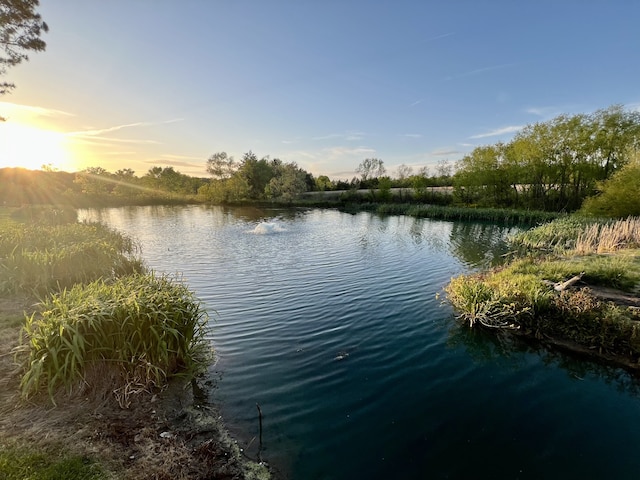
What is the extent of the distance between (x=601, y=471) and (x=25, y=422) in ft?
26.9

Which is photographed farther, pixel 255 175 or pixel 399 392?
pixel 255 175

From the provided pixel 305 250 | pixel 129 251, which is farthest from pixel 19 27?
pixel 305 250

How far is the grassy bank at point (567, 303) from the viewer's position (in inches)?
287

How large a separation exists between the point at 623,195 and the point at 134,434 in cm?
3546

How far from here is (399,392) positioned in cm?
605

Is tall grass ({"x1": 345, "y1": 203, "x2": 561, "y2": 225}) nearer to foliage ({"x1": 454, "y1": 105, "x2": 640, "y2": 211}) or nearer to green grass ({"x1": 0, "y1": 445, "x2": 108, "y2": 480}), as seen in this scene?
foliage ({"x1": 454, "y1": 105, "x2": 640, "y2": 211})

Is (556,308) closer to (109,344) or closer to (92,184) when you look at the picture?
(109,344)

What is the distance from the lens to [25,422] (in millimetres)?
4137

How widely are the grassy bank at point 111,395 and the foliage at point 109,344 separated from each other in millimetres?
17

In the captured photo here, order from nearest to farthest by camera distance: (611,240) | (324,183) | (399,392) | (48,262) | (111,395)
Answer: (111,395)
(399,392)
(48,262)
(611,240)
(324,183)

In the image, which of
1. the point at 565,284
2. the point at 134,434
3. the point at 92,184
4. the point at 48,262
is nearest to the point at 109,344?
the point at 134,434

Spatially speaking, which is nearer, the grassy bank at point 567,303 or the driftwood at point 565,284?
the grassy bank at point 567,303

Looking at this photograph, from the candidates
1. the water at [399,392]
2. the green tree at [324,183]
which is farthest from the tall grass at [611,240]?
the green tree at [324,183]

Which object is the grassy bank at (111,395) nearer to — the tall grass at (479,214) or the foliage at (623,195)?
the foliage at (623,195)
